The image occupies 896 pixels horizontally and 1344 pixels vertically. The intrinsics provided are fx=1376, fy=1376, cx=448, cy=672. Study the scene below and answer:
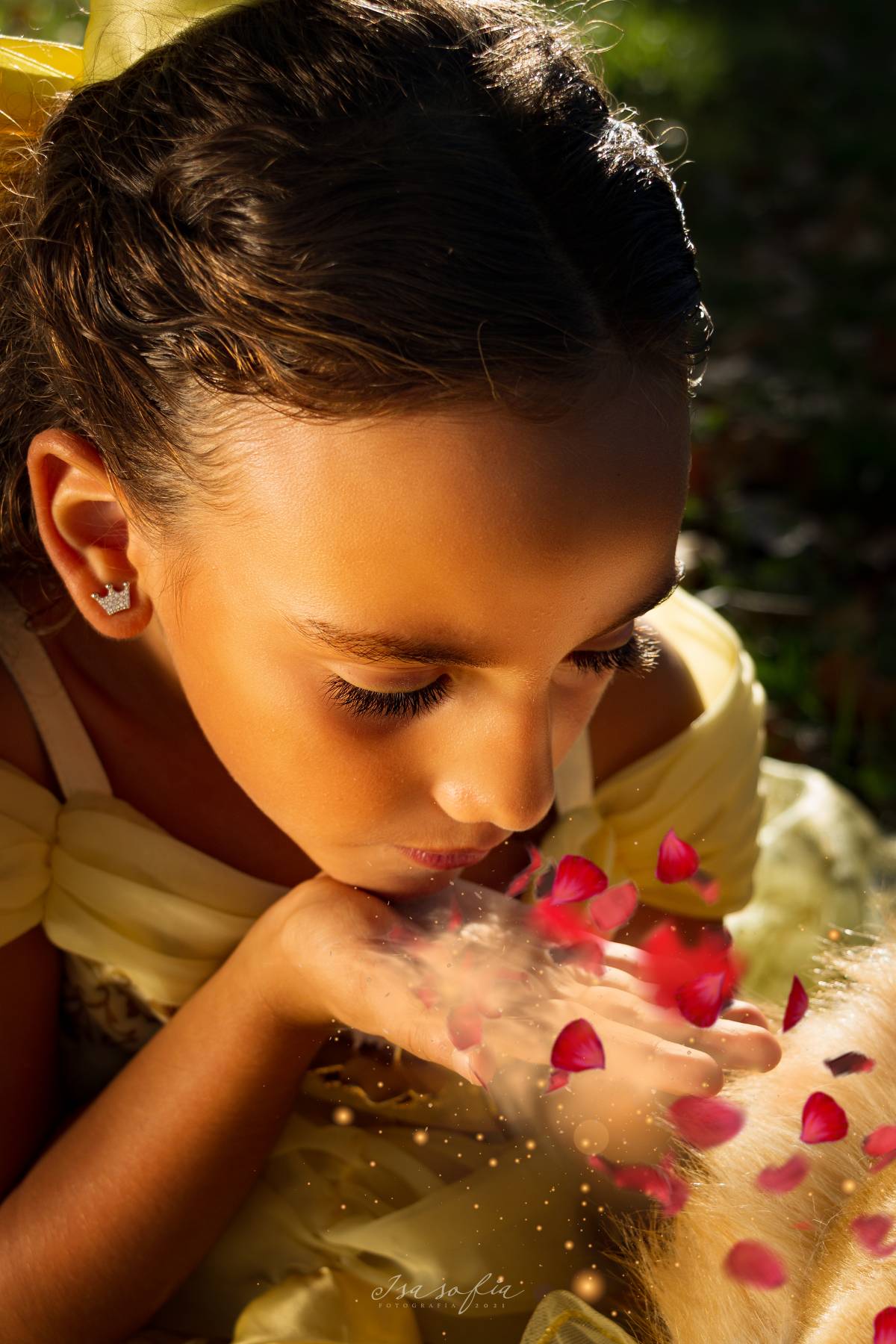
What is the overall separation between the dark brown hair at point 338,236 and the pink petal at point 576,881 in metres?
0.43

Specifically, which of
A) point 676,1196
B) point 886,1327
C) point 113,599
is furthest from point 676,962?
point 113,599

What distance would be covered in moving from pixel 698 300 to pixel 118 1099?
867 millimetres

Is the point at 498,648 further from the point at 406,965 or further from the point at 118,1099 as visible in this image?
the point at 118,1099

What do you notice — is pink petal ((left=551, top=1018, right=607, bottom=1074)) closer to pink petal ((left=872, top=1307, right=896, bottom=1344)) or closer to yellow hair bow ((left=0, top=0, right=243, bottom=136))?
pink petal ((left=872, top=1307, right=896, bottom=1344))

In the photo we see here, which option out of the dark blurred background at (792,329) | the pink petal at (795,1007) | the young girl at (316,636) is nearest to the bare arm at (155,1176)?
the young girl at (316,636)

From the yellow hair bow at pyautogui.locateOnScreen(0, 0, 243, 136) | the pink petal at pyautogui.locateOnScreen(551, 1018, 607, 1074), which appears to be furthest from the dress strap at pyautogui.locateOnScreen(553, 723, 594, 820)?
the yellow hair bow at pyautogui.locateOnScreen(0, 0, 243, 136)

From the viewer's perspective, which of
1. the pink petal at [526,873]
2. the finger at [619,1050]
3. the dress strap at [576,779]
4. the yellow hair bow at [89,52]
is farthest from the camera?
the dress strap at [576,779]

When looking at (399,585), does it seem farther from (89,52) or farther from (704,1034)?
(89,52)

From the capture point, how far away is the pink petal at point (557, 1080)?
1.02m

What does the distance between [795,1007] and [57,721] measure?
72cm

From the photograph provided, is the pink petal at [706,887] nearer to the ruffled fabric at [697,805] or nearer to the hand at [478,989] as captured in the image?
the ruffled fabric at [697,805]

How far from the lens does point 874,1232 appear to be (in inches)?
36.5

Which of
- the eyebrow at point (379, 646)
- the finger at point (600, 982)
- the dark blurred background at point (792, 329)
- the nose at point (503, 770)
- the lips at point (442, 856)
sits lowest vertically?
the dark blurred background at point (792, 329)

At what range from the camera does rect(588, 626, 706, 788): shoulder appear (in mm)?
1518
